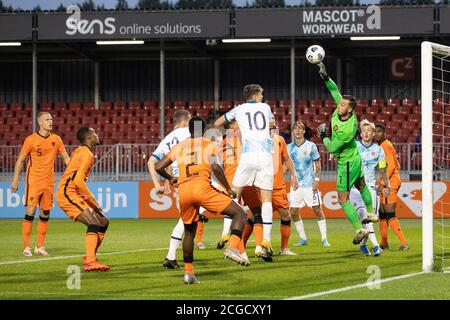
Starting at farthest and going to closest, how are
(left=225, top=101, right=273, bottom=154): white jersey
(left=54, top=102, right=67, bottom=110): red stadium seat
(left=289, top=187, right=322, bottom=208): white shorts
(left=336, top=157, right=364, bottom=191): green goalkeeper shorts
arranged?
(left=54, top=102, right=67, bottom=110): red stadium seat
(left=289, top=187, right=322, bottom=208): white shorts
(left=336, top=157, right=364, bottom=191): green goalkeeper shorts
(left=225, top=101, right=273, bottom=154): white jersey

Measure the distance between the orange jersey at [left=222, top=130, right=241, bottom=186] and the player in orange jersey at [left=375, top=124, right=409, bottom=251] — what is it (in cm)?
243

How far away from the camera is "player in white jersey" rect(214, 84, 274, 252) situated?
13500 millimetres

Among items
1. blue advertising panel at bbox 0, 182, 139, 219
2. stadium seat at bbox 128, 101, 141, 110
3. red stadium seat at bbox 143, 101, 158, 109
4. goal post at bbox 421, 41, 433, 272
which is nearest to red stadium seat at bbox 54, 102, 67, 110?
stadium seat at bbox 128, 101, 141, 110

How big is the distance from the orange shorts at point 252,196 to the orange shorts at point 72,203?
233 centimetres

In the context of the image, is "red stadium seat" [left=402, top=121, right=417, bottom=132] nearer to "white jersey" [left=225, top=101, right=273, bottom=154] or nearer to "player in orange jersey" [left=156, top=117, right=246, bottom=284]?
"white jersey" [left=225, top=101, right=273, bottom=154]

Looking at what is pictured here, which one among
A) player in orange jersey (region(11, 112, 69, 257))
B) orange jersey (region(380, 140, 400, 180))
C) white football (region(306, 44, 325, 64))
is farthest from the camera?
orange jersey (region(380, 140, 400, 180))

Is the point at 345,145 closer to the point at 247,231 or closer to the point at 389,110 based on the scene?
the point at 247,231

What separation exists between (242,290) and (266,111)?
3.82m

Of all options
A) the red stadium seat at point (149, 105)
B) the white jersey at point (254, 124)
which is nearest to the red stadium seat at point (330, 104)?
the red stadium seat at point (149, 105)

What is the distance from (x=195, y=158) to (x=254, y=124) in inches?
102

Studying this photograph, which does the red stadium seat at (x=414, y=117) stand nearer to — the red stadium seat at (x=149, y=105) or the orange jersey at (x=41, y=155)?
the red stadium seat at (x=149, y=105)

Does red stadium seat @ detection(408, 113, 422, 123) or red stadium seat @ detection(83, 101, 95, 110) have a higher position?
red stadium seat @ detection(83, 101, 95, 110)

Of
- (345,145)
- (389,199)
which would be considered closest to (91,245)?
(345,145)

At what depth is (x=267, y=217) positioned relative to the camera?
13492 mm
